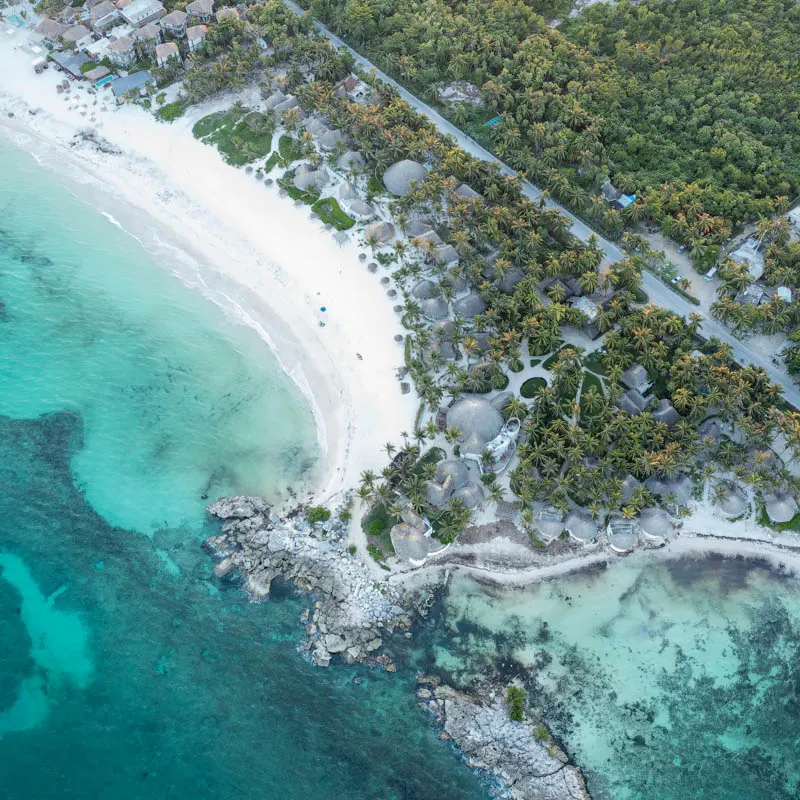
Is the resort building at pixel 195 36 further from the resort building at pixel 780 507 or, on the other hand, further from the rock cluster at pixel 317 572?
the resort building at pixel 780 507

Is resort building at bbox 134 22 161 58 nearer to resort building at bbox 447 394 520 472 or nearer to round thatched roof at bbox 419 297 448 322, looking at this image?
round thatched roof at bbox 419 297 448 322

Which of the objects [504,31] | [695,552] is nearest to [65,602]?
[695,552]

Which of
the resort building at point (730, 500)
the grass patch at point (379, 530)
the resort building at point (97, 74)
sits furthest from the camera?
the resort building at point (97, 74)

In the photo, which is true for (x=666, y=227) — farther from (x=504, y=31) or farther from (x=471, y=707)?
(x=471, y=707)

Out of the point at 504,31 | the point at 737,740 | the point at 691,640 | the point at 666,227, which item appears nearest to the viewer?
the point at 737,740

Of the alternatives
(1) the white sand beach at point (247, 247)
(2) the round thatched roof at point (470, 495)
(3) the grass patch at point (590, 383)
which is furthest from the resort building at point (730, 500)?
(1) the white sand beach at point (247, 247)

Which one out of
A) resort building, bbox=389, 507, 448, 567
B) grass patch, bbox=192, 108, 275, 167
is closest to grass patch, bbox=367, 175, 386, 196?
grass patch, bbox=192, 108, 275, 167
